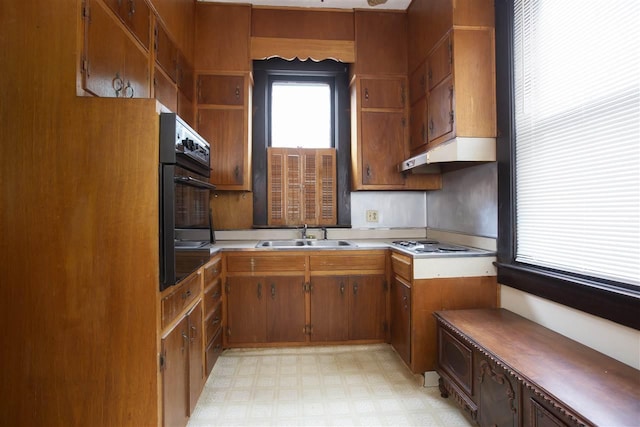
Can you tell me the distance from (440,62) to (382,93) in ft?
2.20

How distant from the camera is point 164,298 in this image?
50.6 inches

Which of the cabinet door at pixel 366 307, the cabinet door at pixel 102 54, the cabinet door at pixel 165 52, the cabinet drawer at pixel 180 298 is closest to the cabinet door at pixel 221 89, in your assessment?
the cabinet door at pixel 165 52

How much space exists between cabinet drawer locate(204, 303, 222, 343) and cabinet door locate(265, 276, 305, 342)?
385mm

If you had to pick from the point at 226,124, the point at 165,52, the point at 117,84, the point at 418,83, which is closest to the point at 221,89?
the point at 226,124

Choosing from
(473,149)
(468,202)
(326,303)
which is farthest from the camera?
(326,303)

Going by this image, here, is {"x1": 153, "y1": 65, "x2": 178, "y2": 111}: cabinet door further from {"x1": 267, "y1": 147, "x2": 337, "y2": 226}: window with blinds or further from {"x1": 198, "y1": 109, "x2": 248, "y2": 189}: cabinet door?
{"x1": 267, "y1": 147, "x2": 337, "y2": 226}: window with blinds

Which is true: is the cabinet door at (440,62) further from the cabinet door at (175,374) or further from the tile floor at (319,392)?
the cabinet door at (175,374)

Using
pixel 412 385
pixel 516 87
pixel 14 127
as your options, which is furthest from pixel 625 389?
pixel 14 127

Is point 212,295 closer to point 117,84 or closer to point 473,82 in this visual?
point 117,84

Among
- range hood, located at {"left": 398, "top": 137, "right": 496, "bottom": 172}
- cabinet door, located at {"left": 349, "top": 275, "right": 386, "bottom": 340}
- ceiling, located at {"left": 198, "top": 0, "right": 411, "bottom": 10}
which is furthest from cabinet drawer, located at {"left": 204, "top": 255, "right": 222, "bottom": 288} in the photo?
ceiling, located at {"left": 198, "top": 0, "right": 411, "bottom": 10}

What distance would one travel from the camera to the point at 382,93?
9.52 ft

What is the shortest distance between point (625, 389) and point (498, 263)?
1.02 m

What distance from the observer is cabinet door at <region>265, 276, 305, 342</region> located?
253cm

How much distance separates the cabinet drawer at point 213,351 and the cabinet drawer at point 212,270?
0.43 m
